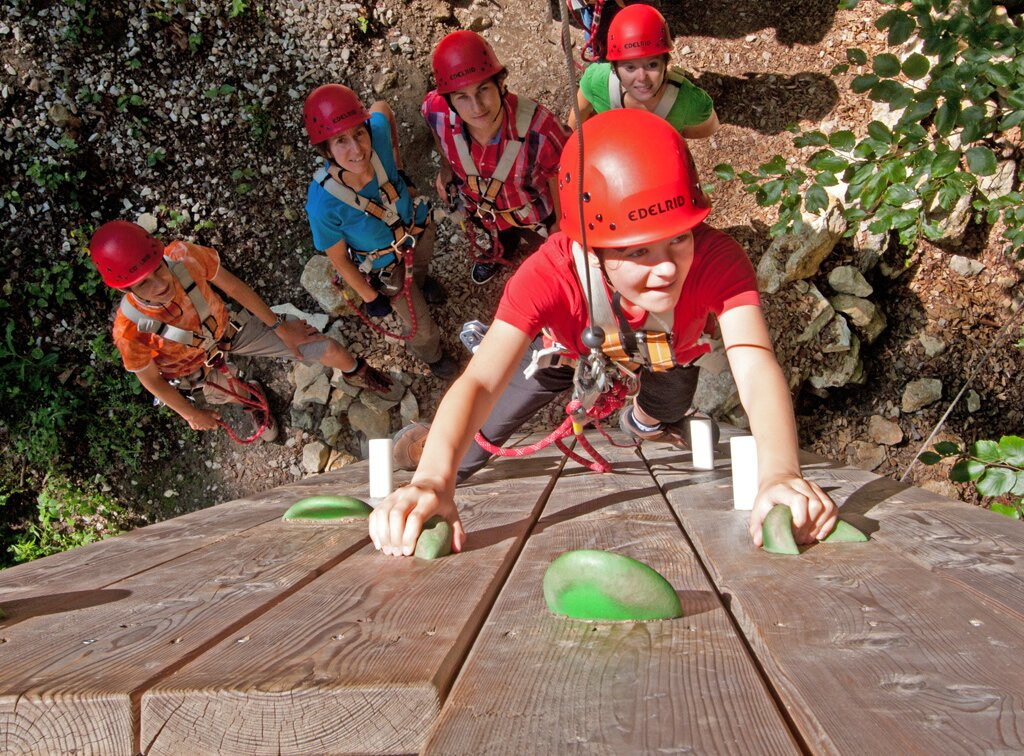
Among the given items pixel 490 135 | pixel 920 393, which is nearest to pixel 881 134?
pixel 490 135

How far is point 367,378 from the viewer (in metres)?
5.53

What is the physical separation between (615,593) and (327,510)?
1.20m

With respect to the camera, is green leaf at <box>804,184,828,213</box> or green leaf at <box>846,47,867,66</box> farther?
green leaf at <box>804,184,828,213</box>

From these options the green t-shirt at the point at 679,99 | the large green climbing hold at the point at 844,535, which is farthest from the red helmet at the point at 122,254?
the large green climbing hold at the point at 844,535

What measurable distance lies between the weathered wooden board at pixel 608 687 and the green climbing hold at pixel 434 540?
0.25 meters

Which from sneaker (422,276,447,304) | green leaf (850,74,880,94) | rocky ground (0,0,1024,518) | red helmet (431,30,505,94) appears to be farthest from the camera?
rocky ground (0,0,1024,518)

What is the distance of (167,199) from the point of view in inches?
235

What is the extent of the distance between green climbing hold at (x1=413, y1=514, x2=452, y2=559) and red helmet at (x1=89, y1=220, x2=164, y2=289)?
10.1 ft

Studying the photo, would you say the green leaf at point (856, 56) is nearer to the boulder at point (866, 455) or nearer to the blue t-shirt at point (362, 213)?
the blue t-shirt at point (362, 213)

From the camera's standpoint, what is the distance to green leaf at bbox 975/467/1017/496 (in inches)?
93.7

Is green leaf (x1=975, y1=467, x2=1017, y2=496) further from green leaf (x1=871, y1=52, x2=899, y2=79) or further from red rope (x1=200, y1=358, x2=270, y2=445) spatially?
red rope (x1=200, y1=358, x2=270, y2=445)

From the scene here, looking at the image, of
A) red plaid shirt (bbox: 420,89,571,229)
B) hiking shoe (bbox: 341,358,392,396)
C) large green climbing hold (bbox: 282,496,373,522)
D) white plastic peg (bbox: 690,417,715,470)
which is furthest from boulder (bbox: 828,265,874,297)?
large green climbing hold (bbox: 282,496,373,522)

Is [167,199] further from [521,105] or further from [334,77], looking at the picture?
[521,105]

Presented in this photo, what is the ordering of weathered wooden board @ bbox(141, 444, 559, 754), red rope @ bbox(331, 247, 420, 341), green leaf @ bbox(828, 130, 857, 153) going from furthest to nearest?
red rope @ bbox(331, 247, 420, 341) < green leaf @ bbox(828, 130, 857, 153) < weathered wooden board @ bbox(141, 444, 559, 754)
